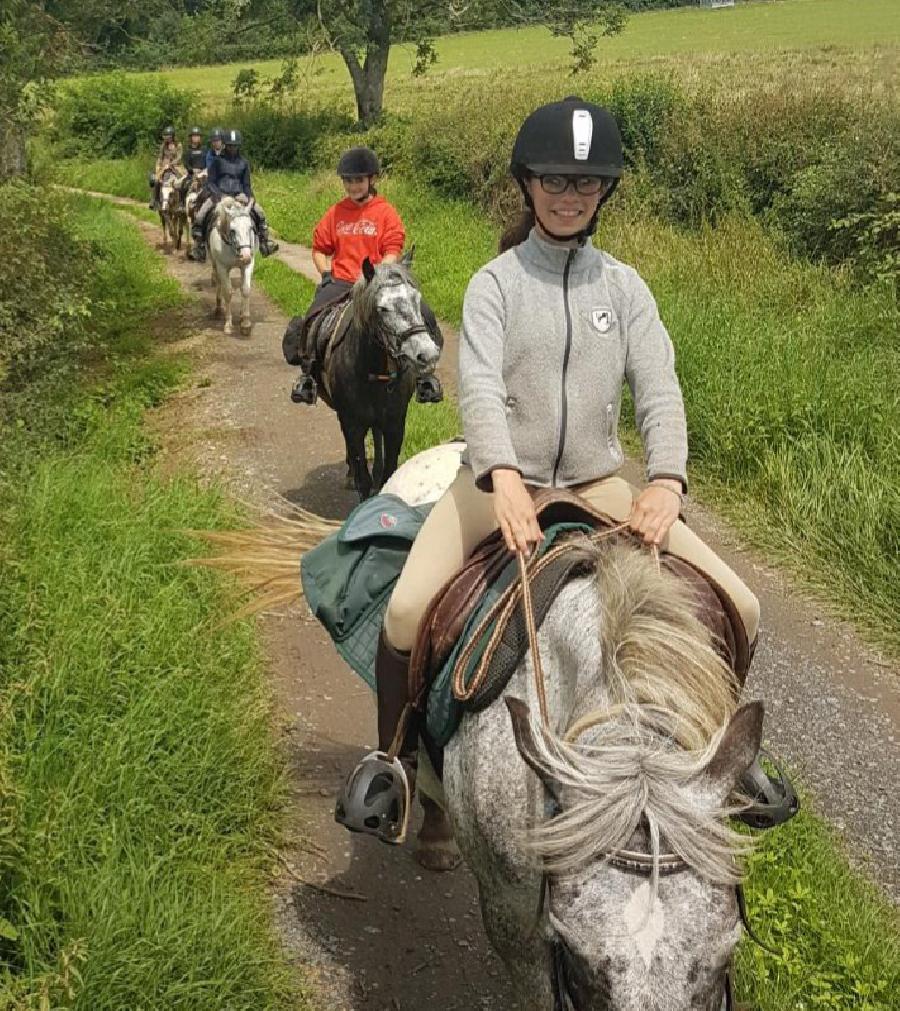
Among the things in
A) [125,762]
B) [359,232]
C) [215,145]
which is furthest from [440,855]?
[215,145]

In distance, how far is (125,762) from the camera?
12.9ft

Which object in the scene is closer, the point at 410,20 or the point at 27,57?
the point at 27,57

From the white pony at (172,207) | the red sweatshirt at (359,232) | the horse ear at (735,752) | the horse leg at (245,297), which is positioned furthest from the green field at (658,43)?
the horse ear at (735,752)

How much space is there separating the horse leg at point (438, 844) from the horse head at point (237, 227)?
9.70 meters

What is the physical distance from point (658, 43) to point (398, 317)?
163 ft

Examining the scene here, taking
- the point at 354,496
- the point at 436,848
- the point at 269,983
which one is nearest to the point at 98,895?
the point at 269,983

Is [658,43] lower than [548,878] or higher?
higher

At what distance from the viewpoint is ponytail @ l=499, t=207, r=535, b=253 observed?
126 inches

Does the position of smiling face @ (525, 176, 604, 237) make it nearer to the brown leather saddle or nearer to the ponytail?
the ponytail

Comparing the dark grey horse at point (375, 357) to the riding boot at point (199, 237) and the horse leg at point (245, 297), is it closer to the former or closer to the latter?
the horse leg at point (245, 297)

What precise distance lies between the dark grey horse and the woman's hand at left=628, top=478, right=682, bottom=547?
3.66 meters

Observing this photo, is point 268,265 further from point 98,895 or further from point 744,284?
point 98,895

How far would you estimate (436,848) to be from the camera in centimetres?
394

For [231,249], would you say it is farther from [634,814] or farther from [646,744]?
[634,814]
